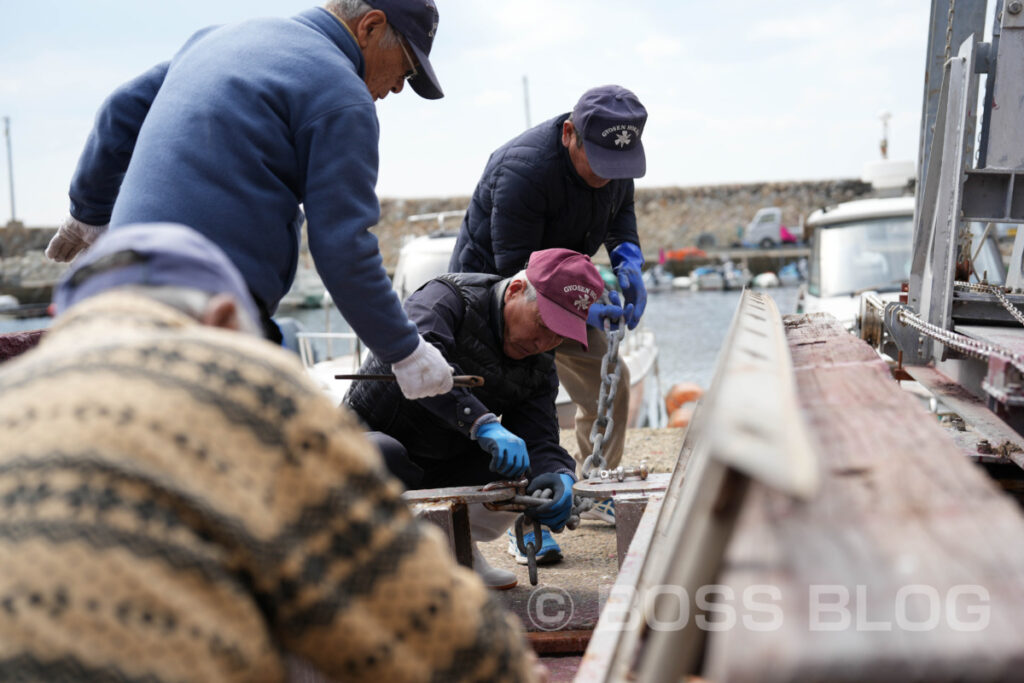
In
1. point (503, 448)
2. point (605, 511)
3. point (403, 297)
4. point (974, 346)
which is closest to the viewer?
point (974, 346)

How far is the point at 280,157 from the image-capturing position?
280cm

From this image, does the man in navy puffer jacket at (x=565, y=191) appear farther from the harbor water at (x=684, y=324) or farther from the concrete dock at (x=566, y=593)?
the harbor water at (x=684, y=324)

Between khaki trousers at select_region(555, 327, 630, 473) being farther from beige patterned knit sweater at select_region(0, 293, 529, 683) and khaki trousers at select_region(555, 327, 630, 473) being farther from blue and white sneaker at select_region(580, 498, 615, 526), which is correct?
beige patterned knit sweater at select_region(0, 293, 529, 683)

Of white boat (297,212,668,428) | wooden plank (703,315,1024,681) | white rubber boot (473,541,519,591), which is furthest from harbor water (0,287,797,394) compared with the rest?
wooden plank (703,315,1024,681)

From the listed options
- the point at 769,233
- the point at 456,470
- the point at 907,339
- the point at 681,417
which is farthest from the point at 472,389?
the point at 769,233

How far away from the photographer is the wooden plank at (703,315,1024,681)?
0.95m

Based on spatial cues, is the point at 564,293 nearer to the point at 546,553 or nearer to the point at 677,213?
the point at 546,553

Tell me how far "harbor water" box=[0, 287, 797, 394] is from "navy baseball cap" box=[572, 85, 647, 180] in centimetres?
782

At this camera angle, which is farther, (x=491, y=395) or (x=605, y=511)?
(x=605, y=511)

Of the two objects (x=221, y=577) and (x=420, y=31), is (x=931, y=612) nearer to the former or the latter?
(x=221, y=577)

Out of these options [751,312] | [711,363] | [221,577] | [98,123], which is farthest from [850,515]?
[711,363]

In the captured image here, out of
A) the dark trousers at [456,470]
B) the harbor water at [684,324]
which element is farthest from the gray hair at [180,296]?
the harbor water at [684,324]

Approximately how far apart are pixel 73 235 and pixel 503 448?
184 centimetres

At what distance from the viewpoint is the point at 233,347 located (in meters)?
1.10
